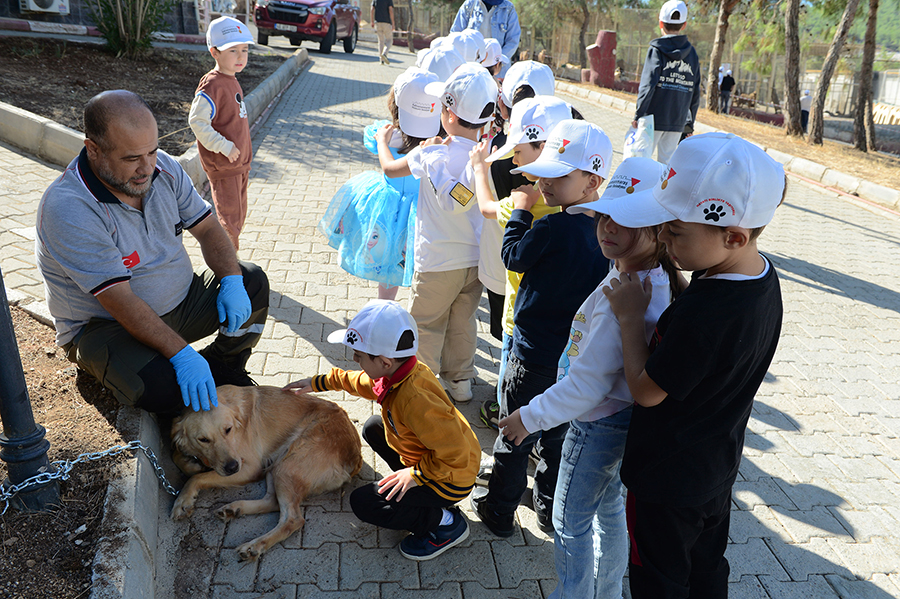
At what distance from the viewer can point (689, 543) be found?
2.16 metres

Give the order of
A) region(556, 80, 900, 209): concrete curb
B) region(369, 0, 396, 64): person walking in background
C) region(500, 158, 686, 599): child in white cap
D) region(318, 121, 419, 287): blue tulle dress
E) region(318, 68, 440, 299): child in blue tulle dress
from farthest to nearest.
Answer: region(369, 0, 396, 64): person walking in background, region(556, 80, 900, 209): concrete curb, region(318, 121, 419, 287): blue tulle dress, region(318, 68, 440, 299): child in blue tulle dress, region(500, 158, 686, 599): child in white cap

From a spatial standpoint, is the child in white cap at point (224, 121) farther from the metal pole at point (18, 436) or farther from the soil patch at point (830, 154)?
the soil patch at point (830, 154)

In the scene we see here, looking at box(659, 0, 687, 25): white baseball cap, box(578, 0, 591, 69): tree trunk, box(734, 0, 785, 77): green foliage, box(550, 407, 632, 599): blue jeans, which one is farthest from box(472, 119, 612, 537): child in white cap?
box(578, 0, 591, 69): tree trunk

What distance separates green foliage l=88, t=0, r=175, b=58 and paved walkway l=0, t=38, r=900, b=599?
5.61 metres

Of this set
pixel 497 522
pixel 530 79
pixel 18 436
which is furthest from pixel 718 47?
pixel 18 436

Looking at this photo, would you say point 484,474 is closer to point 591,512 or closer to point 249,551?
point 591,512

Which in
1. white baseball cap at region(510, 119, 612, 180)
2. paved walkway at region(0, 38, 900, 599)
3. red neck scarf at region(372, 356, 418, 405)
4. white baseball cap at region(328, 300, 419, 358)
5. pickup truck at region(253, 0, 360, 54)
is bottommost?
paved walkway at region(0, 38, 900, 599)

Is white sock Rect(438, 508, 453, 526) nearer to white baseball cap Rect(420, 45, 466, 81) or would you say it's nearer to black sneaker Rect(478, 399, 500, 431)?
black sneaker Rect(478, 399, 500, 431)

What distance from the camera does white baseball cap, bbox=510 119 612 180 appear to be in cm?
262

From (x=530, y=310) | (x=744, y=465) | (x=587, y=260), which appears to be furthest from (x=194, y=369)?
(x=744, y=465)

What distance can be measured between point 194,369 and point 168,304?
0.59 m

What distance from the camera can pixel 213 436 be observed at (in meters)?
2.96

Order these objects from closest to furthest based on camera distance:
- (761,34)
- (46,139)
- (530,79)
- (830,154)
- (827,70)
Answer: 1. (530,79)
2. (46,139)
3. (827,70)
4. (830,154)
5. (761,34)

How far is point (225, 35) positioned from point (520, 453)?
401 centimetres
